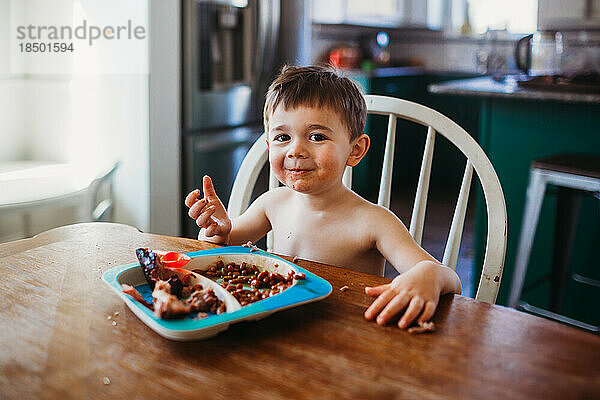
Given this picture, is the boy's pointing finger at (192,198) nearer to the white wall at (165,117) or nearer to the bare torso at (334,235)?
the bare torso at (334,235)

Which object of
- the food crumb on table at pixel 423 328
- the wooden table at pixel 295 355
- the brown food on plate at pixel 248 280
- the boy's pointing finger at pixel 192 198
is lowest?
the wooden table at pixel 295 355

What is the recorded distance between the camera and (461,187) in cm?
124

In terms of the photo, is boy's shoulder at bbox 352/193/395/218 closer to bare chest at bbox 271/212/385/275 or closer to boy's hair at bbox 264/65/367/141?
bare chest at bbox 271/212/385/275

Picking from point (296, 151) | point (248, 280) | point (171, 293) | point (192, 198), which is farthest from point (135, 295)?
point (296, 151)

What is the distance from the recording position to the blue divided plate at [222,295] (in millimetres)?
726

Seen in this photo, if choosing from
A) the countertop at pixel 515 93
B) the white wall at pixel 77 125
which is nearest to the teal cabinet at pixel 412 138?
the countertop at pixel 515 93

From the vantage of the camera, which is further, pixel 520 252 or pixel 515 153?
pixel 515 153

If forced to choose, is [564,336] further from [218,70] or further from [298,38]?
[298,38]

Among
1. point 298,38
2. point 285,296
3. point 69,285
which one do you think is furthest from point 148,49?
point 285,296

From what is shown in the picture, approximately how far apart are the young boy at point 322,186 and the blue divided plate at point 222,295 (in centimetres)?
15

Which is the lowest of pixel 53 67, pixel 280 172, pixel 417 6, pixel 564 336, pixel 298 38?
pixel 564 336

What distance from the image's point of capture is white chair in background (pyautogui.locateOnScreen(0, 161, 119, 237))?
7.79 feet

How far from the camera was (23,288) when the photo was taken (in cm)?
91

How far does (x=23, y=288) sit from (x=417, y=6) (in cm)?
495
